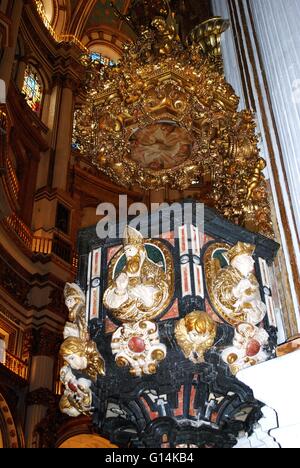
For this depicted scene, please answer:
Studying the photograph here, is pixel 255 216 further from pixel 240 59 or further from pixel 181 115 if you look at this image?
pixel 240 59

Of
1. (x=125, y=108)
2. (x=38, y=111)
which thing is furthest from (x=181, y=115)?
(x=38, y=111)

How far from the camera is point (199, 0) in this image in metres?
9.05

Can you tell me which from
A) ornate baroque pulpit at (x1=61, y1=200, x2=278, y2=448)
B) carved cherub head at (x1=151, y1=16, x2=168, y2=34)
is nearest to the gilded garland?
carved cherub head at (x1=151, y1=16, x2=168, y2=34)

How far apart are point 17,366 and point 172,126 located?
6.56 m

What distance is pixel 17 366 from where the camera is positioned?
11.5 m

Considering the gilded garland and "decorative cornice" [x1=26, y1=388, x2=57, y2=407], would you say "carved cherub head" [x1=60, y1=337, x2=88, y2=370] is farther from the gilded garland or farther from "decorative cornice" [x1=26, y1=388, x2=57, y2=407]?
"decorative cornice" [x1=26, y1=388, x2=57, y2=407]

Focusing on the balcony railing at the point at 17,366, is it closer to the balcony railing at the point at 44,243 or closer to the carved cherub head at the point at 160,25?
the balcony railing at the point at 44,243

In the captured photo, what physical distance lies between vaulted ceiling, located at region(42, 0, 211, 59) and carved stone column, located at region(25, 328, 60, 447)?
7.92 metres

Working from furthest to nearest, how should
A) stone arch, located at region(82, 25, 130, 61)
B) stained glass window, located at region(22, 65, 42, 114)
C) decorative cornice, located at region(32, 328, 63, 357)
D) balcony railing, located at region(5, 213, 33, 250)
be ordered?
stone arch, located at region(82, 25, 130, 61) < stained glass window, located at region(22, 65, 42, 114) < balcony railing, located at region(5, 213, 33, 250) < decorative cornice, located at region(32, 328, 63, 357)

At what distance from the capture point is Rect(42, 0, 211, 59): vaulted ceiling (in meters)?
17.6

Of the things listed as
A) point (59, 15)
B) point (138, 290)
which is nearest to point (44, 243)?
point (59, 15)

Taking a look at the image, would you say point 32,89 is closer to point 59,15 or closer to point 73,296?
point 59,15

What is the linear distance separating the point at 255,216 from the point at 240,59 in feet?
6.74

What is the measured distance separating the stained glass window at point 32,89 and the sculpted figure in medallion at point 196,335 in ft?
38.4
